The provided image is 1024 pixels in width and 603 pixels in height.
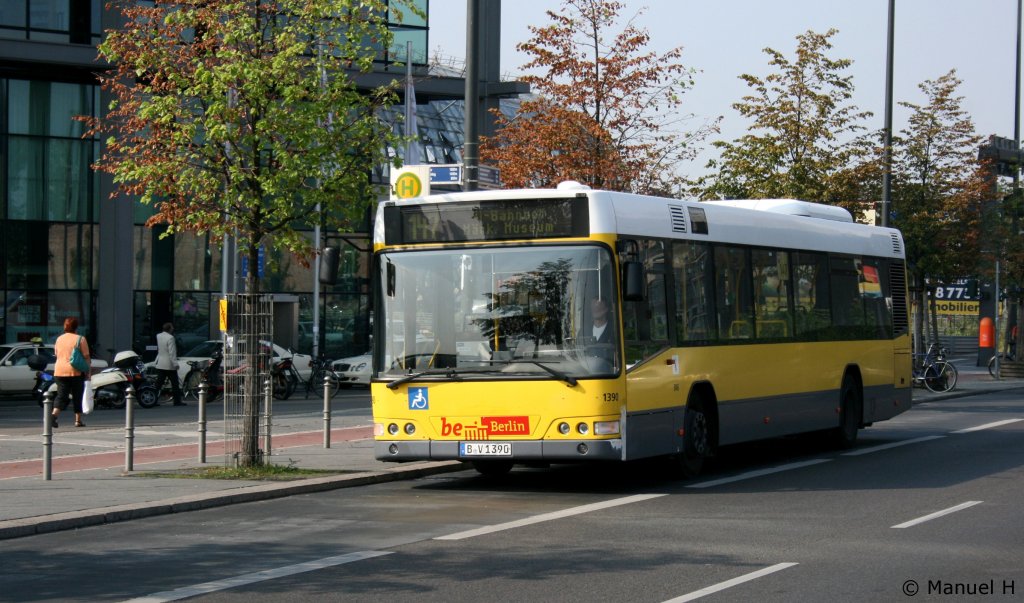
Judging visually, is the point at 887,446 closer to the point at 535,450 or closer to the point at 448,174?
the point at 448,174

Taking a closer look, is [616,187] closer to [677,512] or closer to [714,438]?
[714,438]

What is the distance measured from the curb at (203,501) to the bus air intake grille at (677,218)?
13.6 ft

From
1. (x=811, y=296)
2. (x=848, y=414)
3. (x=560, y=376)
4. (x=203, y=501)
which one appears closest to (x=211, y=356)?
(x=848, y=414)

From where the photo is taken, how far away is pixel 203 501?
44.2ft

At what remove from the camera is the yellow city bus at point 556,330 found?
13875 millimetres

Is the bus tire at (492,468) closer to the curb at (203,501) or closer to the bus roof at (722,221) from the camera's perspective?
the curb at (203,501)

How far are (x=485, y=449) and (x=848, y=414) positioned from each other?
25.7ft

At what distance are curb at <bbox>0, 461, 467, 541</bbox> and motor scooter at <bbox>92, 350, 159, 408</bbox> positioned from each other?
14506 mm

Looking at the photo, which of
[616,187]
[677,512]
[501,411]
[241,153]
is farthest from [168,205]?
[616,187]

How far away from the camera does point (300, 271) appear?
150ft

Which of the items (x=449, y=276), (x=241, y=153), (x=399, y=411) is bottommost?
(x=399, y=411)

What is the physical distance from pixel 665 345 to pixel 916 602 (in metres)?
6.65

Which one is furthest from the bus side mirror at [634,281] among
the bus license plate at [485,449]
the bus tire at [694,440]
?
the bus tire at [694,440]


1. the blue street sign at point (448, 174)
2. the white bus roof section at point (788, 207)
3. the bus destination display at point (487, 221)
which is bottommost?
the bus destination display at point (487, 221)
